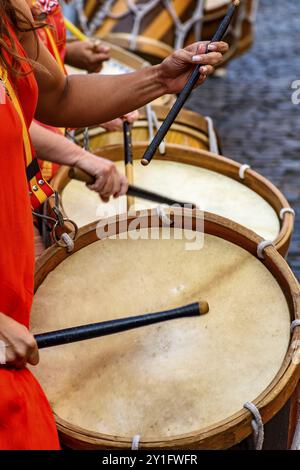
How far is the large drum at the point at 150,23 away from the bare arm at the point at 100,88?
1968 mm

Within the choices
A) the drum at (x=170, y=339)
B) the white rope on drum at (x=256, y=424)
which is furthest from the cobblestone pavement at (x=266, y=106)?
the white rope on drum at (x=256, y=424)

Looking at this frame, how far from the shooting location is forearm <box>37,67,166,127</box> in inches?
59.5

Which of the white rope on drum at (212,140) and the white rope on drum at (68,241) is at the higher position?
the white rope on drum at (212,140)

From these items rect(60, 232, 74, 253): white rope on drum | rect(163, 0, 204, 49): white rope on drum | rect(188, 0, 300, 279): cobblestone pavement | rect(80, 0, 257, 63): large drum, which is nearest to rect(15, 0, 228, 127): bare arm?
rect(60, 232, 74, 253): white rope on drum

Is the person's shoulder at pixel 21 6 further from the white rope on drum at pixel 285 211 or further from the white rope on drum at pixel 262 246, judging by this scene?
the white rope on drum at pixel 285 211

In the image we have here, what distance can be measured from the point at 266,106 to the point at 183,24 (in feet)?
2.77

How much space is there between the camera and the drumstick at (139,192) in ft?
5.97

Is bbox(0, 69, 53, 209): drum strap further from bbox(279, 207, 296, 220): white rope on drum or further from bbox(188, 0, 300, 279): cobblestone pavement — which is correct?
bbox(188, 0, 300, 279): cobblestone pavement

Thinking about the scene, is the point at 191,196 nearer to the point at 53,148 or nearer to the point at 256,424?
the point at 53,148

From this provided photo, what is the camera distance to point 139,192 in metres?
1.89

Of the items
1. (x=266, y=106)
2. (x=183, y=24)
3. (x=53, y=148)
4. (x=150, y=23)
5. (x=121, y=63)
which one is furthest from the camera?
(x=266, y=106)

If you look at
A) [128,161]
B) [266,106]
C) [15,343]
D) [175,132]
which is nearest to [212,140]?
[175,132]

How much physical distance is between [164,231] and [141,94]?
31cm
